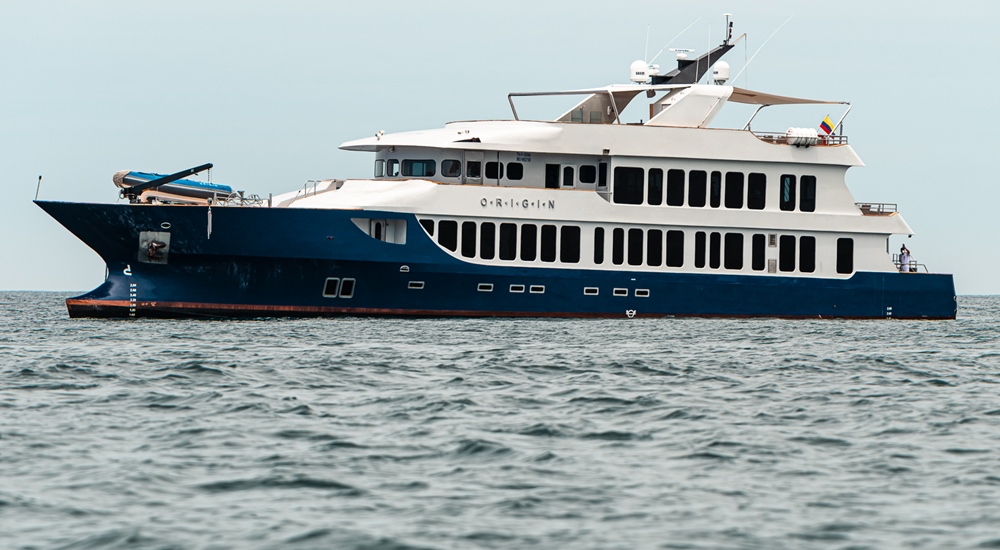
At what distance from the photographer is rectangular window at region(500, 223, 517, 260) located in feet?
98.3

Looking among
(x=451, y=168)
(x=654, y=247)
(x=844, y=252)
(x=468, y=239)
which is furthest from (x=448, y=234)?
(x=844, y=252)

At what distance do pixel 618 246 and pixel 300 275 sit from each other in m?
7.81

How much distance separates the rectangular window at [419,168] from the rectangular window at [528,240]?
2.68 m

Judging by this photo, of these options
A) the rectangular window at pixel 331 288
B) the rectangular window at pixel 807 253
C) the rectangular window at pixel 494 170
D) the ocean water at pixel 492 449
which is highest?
the rectangular window at pixel 494 170

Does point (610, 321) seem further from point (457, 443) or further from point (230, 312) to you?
point (457, 443)

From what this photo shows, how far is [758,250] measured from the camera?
32.0m

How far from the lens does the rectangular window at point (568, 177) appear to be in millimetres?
31078

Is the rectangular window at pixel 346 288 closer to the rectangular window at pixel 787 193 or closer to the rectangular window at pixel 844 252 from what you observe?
the rectangular window at pixel 787 193

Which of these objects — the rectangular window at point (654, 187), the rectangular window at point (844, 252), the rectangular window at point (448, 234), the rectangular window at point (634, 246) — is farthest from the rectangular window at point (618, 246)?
the rectangular window at point (844, 252)

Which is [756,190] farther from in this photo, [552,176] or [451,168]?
[451,168]

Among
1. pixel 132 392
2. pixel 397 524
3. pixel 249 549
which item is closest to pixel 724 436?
pixel 397 524

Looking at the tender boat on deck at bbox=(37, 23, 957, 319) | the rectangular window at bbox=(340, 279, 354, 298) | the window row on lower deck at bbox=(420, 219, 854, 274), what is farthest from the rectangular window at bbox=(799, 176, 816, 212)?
the rectangular window at bbox=(340, 279, 354, 298)

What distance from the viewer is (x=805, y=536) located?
828 cm

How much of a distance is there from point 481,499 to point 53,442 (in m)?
4.42
